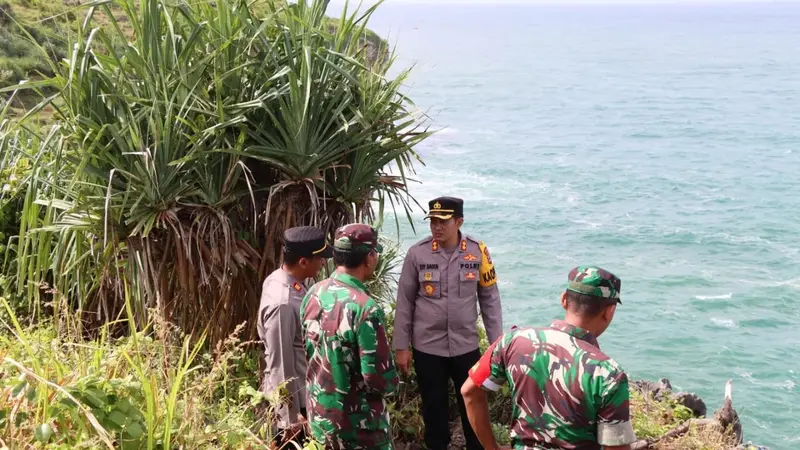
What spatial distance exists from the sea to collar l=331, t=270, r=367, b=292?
41.5 inches

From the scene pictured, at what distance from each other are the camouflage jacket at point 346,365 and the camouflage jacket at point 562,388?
0.58 metres

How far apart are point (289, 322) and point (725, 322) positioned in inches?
825

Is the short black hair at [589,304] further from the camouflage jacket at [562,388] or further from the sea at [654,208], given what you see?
the sea at [654,208]

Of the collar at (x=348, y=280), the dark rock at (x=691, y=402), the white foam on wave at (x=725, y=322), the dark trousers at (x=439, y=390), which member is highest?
the collar at (x=348, y=280)

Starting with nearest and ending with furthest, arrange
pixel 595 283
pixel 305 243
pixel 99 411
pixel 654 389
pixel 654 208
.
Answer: pixel 99 411 → pixel 595 283 → pixel 305 243 → pixel 654 389 → pixel 654 208

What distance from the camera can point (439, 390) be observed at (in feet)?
17.7

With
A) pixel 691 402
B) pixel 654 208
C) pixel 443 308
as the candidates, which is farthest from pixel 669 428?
pixel 654 208

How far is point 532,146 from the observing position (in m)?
50.9

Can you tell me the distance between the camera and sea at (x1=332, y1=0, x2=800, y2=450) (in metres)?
19.8

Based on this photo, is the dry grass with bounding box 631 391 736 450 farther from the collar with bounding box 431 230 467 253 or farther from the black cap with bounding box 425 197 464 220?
the black cap with bounding box 425 197 464 220

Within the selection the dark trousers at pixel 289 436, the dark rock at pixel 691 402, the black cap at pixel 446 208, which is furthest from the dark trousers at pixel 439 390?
the dark rock at pixel 691 402

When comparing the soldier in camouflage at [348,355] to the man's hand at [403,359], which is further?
the man's hand at [403,359]

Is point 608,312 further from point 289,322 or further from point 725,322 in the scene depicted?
point 725,322

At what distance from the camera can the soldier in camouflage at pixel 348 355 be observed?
371cm
